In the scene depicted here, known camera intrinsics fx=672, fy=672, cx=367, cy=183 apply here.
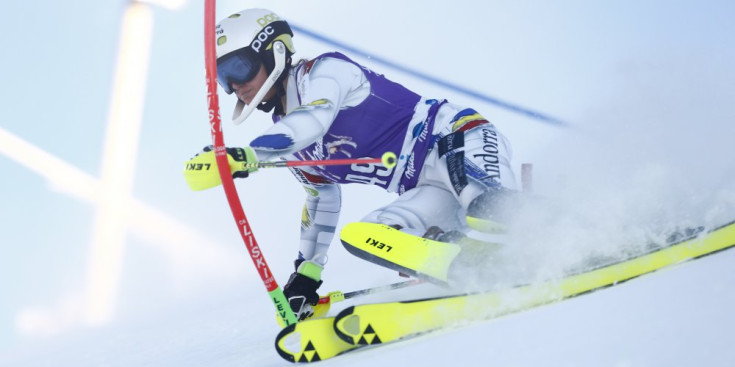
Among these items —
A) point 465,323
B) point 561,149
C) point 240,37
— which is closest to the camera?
point 465,323

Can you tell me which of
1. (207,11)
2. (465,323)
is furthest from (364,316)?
(207,11)

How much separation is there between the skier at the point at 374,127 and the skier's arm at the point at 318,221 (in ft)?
0.98

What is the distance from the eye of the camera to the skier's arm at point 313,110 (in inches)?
102

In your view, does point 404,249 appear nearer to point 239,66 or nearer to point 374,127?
point 374,127

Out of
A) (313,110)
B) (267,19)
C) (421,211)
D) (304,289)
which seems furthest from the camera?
(304,289)

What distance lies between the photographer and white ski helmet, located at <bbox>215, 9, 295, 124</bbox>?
2.98 m

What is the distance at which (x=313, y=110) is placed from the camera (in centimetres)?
273

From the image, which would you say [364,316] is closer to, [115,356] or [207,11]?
[207,11]

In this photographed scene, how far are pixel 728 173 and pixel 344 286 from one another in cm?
275

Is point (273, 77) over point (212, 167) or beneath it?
over

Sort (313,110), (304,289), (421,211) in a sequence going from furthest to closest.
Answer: (304,289) → (421,211) → (313,110)

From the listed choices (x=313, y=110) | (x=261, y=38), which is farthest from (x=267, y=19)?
(x=313, y=110)

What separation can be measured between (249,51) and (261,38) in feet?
0.30

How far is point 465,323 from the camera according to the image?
2.33 metres
